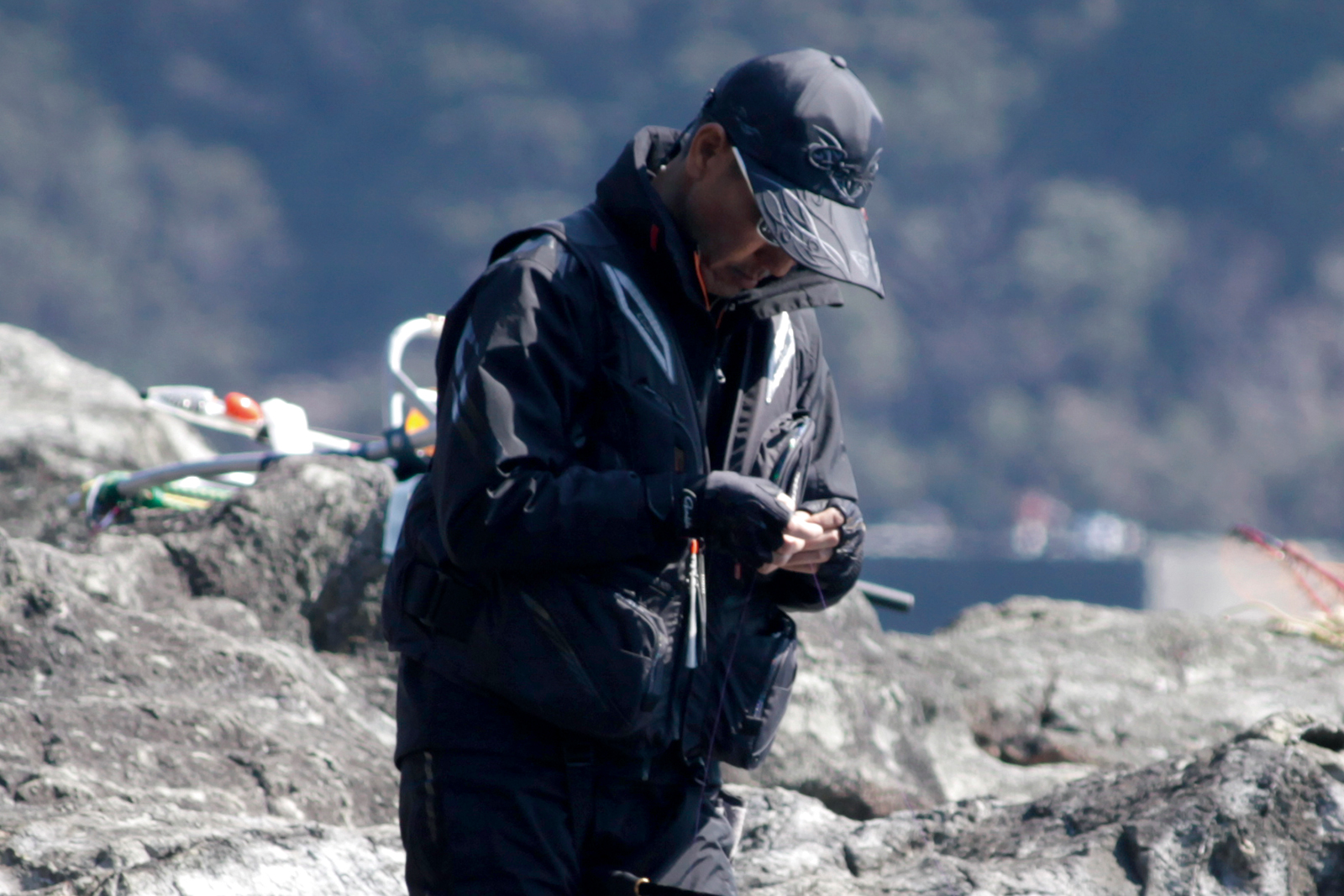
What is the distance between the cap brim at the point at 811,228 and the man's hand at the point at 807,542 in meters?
0.36

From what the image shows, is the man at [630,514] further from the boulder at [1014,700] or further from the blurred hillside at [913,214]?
the blurred hillside at [913,214]

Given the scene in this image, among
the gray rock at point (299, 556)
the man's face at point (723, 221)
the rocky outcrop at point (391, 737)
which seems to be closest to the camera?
the man's face at point (723, 221)

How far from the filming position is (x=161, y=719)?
12.7 ft

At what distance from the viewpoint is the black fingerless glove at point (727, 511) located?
2223 millimetres

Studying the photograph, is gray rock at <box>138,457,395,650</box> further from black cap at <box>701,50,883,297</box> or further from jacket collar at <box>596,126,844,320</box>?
black cap at <box>701,50,883,297</box>

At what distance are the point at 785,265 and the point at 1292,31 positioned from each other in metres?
124

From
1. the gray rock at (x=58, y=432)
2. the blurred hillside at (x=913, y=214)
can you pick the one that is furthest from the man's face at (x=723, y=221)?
the blurred hillside at (x=913, y=214)

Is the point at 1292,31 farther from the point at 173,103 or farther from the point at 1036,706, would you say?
the point at 1036,706

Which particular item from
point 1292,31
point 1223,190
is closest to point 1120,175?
point 1223,190

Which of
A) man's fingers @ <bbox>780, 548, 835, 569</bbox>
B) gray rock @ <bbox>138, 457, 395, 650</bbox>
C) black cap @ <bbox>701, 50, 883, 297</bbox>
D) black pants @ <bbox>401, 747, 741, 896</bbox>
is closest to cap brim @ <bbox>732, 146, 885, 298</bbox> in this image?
black cap @ <bbox>701, 50, 883, 297</bbox>

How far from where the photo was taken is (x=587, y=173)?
120688mm

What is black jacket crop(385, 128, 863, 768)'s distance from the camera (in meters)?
2.22

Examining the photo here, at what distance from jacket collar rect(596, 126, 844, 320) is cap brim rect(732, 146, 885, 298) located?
0.36 feet

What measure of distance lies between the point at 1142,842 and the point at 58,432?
6641 millimetres
